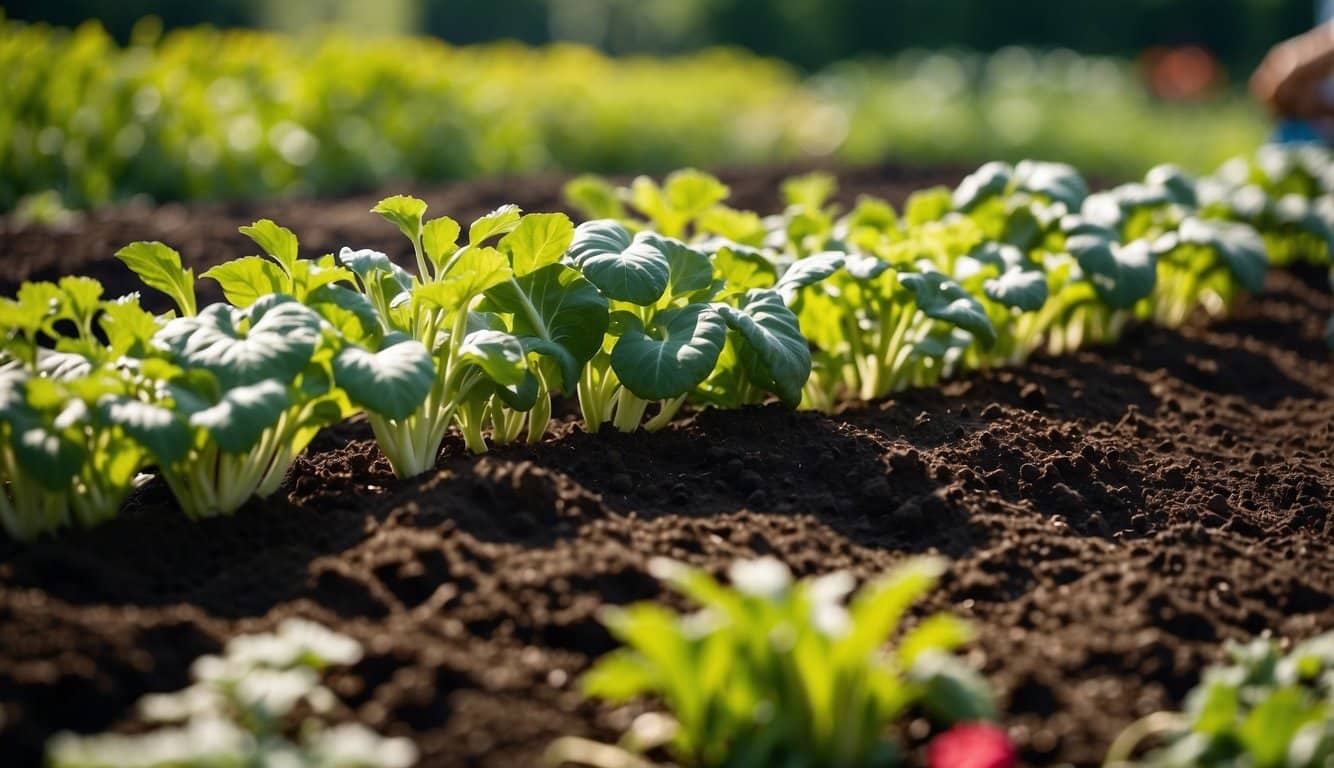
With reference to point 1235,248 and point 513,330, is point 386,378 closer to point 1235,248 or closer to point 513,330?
point 513,330

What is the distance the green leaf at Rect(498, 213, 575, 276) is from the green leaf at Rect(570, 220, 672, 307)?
0.04 metres

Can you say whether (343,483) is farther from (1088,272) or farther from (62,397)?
(1088,272)

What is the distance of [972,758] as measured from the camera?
1.77m

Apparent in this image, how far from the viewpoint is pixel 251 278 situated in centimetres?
277

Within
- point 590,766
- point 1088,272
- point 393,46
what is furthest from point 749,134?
point 590,766

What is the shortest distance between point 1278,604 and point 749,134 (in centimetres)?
702

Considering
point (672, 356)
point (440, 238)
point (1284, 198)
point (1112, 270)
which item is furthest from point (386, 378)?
point (1284, 198)

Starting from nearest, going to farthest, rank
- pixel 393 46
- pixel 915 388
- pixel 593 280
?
pixel 593 280, pixel 915 388, pixel 393 46

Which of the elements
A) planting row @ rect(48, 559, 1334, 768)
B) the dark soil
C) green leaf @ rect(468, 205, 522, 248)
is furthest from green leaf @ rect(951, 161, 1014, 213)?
planting row @ rect(48, 559, 1334, 768)

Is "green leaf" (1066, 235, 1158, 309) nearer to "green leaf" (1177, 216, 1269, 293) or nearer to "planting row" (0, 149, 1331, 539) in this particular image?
"planting row" (0, 149, 1331, 539)

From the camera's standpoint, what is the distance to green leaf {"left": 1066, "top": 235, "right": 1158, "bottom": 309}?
3.62 meters

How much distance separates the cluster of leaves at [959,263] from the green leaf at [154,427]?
42.3 inches

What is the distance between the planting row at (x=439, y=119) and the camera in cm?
627

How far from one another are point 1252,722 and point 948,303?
152cm
